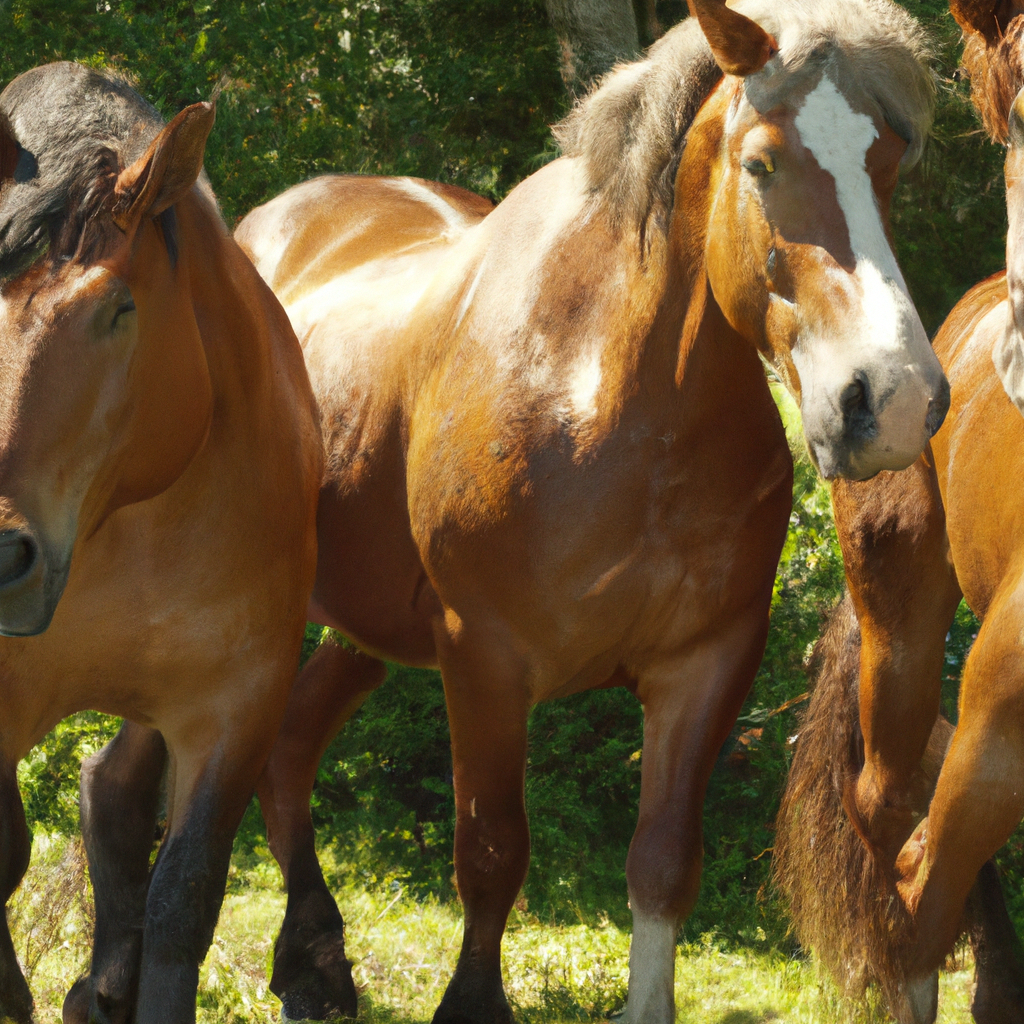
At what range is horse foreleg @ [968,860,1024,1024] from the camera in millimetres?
3828

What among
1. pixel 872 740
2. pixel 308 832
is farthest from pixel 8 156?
pixel 872 740

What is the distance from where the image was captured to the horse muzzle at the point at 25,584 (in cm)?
245

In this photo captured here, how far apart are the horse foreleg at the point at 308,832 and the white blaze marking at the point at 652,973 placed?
1.30 meters

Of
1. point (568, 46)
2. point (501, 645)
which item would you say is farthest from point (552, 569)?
point (568, 46)

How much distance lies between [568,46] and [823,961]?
13.9 feet

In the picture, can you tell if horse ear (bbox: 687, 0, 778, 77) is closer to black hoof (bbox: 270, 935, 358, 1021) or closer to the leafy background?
the leafy background

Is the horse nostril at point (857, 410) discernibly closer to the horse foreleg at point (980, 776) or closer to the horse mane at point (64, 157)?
the horse foreleg at point (980, 776)

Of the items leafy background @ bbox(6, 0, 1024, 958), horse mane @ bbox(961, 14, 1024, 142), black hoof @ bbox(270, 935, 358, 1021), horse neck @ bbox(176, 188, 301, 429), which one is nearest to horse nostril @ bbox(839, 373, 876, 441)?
horse mane @ bbox(961, 14, 1024, 142)

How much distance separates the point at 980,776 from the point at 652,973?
34.4 inches

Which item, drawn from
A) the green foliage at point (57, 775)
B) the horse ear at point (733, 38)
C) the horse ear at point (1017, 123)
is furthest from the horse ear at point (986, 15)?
the green foliage at point (57, 775)

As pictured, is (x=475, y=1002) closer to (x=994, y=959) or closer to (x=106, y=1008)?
(x=106, y=1008)

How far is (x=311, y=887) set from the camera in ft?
14.4

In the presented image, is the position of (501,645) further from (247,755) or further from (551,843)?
(551,843)

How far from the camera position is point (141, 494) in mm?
2904
